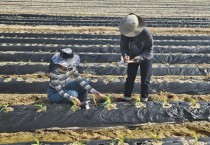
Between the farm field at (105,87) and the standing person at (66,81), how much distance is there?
221mm

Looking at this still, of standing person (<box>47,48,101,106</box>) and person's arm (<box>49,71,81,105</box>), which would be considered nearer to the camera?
standing person (<box>47,48,101,106</box>)

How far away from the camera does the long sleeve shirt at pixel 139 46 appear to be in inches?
212

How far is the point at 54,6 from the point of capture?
2352cm

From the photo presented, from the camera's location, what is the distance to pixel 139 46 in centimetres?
554

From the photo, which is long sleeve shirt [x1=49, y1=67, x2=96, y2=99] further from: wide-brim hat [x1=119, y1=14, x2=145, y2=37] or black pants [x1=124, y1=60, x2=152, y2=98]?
wide-brim hat [x1=119, y1=14, x2=145, y2=37]

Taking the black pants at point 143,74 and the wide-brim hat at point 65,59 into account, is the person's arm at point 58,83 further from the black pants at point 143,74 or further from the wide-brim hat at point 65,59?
the black pants at point 143,74

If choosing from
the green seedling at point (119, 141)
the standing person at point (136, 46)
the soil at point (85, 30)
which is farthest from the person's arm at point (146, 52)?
the soil at point (85, 30)

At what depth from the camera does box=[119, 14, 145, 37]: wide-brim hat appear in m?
5.20

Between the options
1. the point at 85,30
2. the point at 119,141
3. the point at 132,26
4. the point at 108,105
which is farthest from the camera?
the point at 85,30

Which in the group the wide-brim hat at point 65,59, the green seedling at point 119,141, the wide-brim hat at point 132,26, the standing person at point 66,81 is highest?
the wide-brim hat at point 132,26

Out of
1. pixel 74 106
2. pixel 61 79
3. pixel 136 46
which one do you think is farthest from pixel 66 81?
pixel 136 46

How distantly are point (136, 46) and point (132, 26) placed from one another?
0.47 m

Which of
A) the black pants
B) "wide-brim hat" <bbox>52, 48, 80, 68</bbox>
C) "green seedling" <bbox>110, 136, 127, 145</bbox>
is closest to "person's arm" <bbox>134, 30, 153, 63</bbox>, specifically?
the black pants

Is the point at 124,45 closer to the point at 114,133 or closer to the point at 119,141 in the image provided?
the point at 114,133
